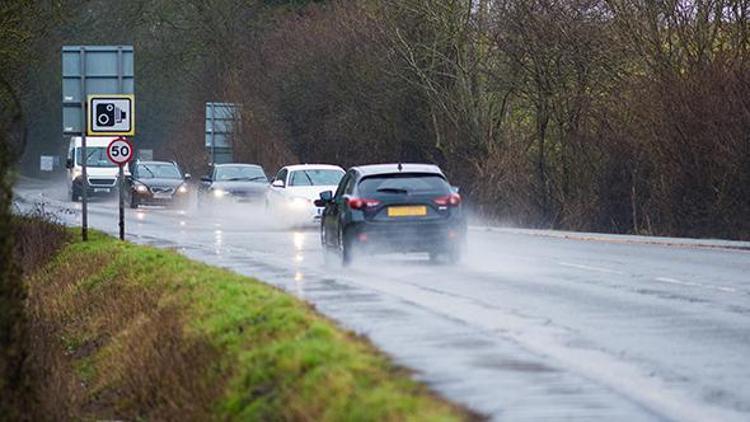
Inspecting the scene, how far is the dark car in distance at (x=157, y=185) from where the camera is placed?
207 ft

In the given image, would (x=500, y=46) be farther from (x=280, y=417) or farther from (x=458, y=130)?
(x=280, y=417)

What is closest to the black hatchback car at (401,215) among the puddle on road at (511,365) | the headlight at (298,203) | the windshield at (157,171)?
the puddle on road at (511,365)

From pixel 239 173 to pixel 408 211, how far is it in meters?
29.4

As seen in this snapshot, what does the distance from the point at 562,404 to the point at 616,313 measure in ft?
24.9

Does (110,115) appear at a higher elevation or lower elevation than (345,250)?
higher

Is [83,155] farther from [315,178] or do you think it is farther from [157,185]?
[157,185]

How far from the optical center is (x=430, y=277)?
24156 mm

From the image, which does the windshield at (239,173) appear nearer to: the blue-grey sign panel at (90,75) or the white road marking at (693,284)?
the blue-grey sign panel at (90,75)

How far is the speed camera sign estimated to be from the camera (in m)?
33.6

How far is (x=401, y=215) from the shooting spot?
26.9m

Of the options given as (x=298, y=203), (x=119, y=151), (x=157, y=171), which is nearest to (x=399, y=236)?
(x=119, y=151)

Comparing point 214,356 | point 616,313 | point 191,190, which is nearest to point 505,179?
point 191,190

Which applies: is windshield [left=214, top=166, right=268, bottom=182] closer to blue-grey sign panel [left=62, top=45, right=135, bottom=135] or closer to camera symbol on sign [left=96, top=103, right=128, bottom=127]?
blue-grey sign panel [left=62, top=45, right=135, bottom=135]

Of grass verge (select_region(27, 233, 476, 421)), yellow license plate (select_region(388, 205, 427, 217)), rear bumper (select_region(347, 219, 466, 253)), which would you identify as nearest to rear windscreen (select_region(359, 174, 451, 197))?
yellow license plate (select_region(388, 205, 427, 217))
